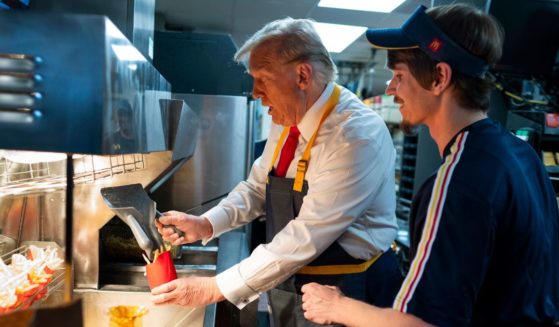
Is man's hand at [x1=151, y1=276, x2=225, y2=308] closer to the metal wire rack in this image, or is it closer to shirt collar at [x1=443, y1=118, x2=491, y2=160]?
the metal wire rack

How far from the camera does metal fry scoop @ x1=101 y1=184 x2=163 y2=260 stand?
1032mm

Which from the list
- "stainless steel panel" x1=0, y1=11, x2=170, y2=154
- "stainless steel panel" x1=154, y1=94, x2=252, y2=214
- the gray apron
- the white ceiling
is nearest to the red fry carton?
the gray apron

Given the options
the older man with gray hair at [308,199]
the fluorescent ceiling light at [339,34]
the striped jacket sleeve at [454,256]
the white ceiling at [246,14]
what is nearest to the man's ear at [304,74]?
the older man with gray hair at [308,199]

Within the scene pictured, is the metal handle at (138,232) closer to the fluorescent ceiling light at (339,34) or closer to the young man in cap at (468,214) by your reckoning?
the young man in cap at (468,214)

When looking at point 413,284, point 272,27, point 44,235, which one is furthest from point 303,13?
point 413,284

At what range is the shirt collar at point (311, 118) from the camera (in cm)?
145

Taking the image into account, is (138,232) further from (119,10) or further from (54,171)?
(119,10)

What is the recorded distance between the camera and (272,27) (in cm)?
143

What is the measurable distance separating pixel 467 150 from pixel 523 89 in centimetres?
250

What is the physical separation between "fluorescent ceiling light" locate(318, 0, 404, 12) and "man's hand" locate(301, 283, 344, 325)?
359cm

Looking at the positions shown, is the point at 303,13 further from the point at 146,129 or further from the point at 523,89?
the point at 146,129

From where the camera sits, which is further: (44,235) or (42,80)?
(44,235)

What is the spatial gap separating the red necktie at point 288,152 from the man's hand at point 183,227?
325mm

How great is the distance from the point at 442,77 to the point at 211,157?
1.71 meters
